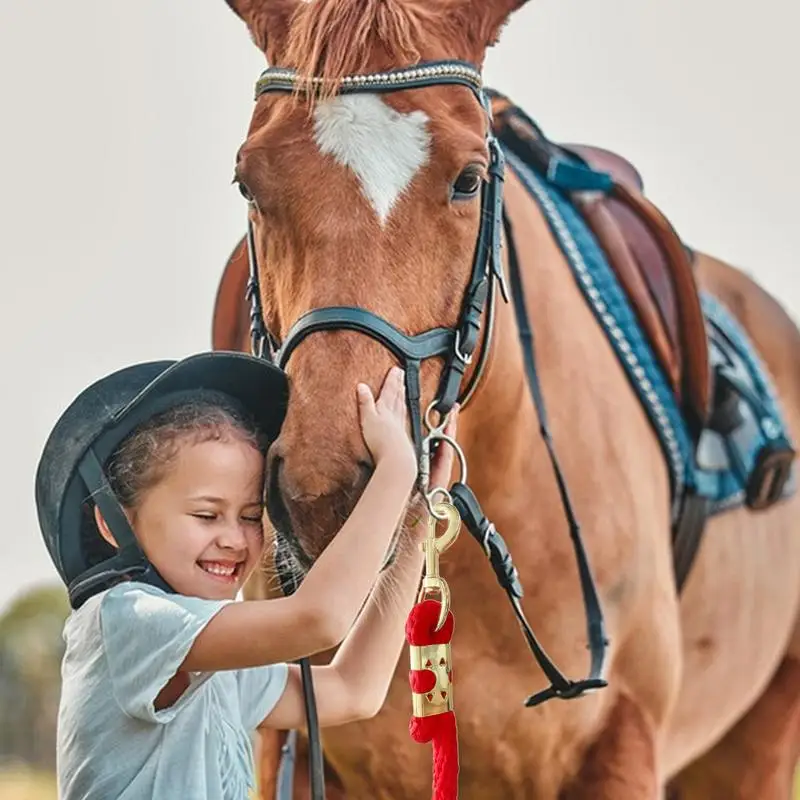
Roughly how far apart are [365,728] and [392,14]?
4.95 feet

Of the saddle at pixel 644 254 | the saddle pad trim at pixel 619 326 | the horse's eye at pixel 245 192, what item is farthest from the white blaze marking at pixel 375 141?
the saddle at pixel 644 254

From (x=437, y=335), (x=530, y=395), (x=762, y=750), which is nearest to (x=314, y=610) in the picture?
(x=437, y=335)

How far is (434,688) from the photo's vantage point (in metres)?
2.51

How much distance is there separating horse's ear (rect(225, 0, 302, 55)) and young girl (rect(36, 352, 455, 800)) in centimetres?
83

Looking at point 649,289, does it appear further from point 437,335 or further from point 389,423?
point 389,423

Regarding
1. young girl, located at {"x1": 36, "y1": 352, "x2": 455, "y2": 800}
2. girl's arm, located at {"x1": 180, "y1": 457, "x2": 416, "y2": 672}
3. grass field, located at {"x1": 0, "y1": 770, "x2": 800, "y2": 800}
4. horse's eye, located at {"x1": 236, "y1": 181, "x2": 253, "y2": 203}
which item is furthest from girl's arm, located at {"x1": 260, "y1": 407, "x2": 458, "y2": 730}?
grass field, located at {"x1": 0, "y1": 770, "x2": 800, "y2": 800}

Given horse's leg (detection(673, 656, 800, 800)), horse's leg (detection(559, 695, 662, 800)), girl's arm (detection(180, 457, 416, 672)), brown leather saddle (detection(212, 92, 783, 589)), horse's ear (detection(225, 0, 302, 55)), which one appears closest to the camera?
girl's arm (detection(180, 457, 416, 672))

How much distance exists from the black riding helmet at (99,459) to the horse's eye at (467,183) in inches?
20.5

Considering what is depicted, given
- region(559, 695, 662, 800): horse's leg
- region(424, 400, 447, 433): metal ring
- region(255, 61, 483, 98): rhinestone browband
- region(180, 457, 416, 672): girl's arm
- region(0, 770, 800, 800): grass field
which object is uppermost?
region(255, 61, 483, 98): rhinestone browband

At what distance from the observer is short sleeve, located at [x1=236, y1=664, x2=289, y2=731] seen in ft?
8.05

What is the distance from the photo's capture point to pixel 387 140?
2.61m

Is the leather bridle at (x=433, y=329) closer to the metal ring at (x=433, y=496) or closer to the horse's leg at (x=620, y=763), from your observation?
the metal ring at (x=433, y=496)

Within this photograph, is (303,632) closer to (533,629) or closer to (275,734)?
(533,629)

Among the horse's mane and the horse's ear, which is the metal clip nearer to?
the horse's mane
